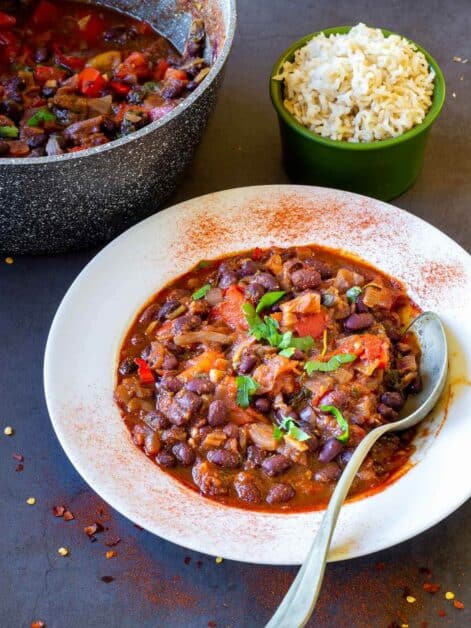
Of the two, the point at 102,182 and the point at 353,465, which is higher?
the point at 102,182

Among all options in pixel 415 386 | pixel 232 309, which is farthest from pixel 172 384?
pixel 415 386

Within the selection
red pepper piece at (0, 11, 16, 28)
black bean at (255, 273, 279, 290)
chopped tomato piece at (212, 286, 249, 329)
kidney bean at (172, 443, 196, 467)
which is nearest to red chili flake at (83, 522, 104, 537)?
kidney bean at (172, 443, 196, 467)

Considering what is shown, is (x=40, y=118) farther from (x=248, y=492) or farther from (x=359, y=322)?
(x=248, y=492)

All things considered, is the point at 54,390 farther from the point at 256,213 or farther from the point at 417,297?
the point at 417,297

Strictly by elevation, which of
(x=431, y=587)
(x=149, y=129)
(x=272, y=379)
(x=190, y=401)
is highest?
(x=149, y=129)

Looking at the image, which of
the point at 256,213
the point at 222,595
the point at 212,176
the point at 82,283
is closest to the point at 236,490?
the point at 222,595

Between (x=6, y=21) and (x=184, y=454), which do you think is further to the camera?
(x=6, y=21)

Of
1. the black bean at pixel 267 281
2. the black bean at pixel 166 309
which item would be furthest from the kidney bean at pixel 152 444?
the black bean at pixel 267 281
